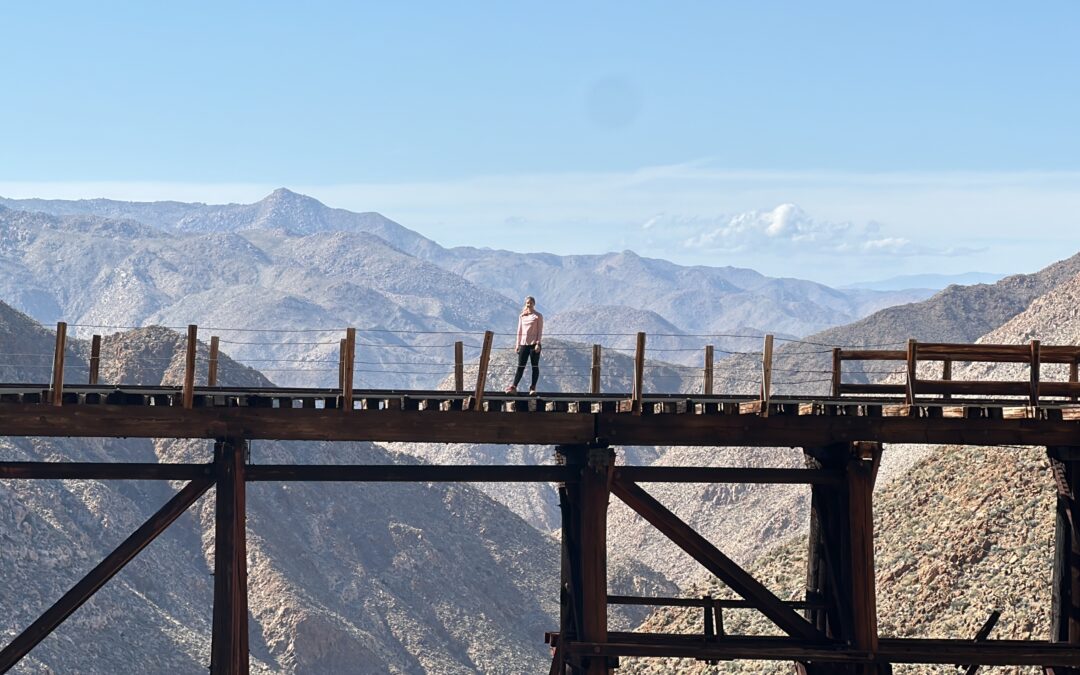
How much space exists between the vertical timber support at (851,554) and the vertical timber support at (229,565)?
776 centimetres

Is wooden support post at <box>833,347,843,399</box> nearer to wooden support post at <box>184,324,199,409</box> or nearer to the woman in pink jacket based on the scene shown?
the woman in pink jacket

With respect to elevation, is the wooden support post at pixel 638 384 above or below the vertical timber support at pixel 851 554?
above

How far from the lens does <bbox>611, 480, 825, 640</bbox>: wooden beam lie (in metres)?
20.4

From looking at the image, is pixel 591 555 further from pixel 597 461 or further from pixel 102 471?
pixel 102 471

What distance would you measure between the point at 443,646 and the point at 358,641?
516 centimetres

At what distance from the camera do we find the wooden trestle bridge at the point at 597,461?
1973 cm

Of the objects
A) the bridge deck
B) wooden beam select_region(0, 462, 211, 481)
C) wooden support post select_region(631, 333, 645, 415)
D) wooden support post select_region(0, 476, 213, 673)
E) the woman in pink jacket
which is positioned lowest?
wooden support post select_region(0, 476, 213, 673)

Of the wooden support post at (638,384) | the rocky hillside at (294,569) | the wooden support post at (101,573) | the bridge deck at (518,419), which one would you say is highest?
the wooden support post at (638,384)

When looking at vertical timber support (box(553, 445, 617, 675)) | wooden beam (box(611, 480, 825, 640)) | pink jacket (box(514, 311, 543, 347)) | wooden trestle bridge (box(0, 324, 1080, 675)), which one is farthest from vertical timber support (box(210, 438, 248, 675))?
wooden beam (box(611, 480, 825, 640))

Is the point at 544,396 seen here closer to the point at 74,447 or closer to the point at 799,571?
the point at 799,571

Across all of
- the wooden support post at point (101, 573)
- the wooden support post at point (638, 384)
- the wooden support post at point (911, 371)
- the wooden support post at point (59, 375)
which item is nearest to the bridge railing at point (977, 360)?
the wooden support post at point (911, 371)

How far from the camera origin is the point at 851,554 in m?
20.7

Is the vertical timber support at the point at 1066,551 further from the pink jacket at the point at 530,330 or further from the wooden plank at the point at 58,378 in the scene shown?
the wooden plank at the point at 58,378

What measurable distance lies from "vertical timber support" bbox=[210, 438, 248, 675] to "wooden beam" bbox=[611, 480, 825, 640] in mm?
4987
